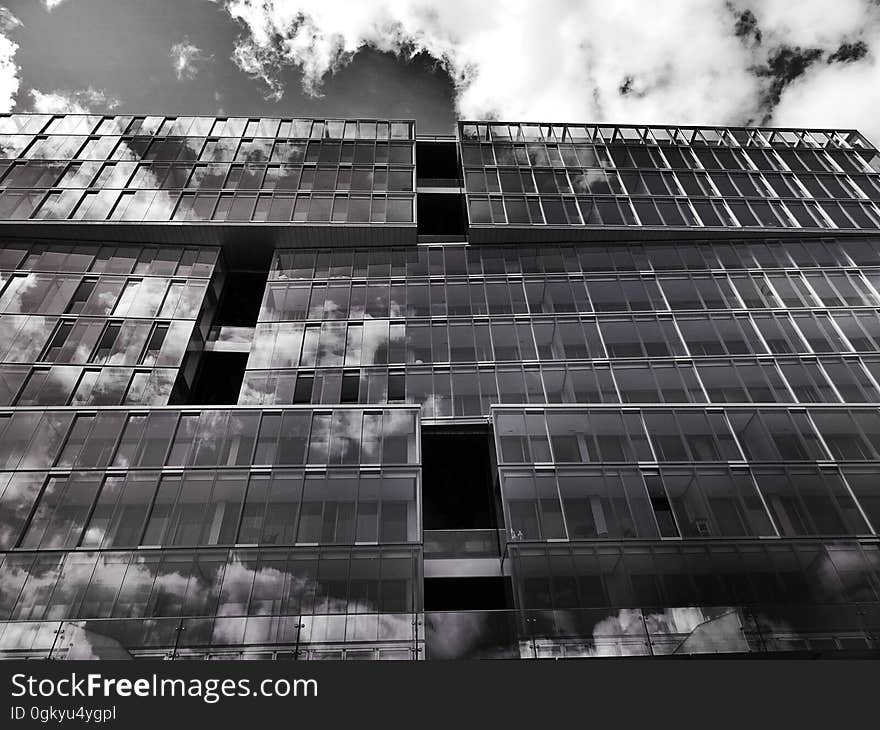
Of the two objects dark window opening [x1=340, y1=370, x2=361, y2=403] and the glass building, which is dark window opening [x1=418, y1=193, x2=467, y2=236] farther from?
dark window opening [x1=340, y1=370, x2=361, y2=403]

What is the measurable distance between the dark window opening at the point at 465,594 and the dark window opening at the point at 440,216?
2733 cm

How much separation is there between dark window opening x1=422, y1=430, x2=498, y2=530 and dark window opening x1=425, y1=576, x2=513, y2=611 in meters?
2.99

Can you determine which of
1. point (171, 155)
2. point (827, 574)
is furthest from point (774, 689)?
point (171, 155)

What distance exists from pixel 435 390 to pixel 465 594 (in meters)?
10.4

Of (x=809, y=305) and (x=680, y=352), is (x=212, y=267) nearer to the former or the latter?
(x=680, y=352)

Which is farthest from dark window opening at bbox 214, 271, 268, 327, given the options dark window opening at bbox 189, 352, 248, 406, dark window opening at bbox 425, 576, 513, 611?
dark window opening at bbox 425, 576, 513, 611

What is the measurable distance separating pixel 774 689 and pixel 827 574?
13521 millimetres

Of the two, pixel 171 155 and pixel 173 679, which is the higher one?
pixel 171 155

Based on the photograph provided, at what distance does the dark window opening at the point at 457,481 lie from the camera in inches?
1200

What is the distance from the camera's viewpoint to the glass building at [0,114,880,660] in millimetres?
21734

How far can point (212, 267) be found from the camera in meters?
38.7

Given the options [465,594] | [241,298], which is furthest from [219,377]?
[465,594]

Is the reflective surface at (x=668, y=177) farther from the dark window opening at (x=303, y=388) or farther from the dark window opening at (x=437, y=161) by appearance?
the dark window opening at (x=303, y=388)

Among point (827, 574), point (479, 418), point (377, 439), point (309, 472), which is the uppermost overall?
point (479, 418)
